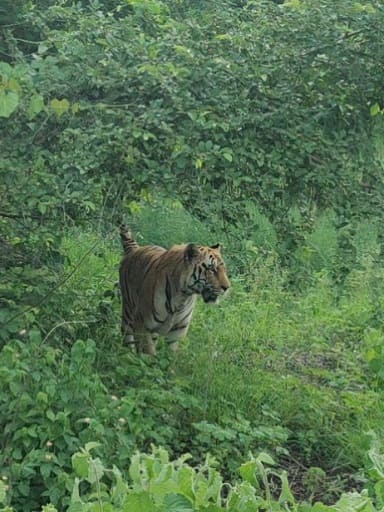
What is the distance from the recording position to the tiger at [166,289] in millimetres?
6480

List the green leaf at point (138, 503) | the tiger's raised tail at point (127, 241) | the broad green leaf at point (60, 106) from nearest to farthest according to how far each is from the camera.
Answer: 1. the green leaf at point (138, 503)
2. the broad green leaf at point (60, 106)
3. the tiger's raised tail at point (127, 241)

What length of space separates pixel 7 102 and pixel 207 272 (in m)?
2.92

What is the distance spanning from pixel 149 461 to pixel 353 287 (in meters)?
6.82

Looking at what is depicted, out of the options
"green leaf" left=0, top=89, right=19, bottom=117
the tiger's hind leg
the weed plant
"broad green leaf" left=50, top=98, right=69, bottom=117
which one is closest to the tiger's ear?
the weed plant

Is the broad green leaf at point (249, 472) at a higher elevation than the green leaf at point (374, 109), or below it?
higher

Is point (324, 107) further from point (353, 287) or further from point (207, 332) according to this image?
point (353, 287)

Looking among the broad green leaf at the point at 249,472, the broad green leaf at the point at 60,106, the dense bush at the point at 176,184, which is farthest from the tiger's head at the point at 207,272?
the broad green leaf at the point at 249,472

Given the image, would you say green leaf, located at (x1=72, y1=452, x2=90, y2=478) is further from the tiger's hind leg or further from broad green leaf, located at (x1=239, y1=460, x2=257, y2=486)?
the tiger's hind leg

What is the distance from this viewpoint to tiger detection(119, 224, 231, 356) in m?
6.48

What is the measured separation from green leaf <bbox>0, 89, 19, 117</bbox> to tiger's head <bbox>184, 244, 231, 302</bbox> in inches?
111

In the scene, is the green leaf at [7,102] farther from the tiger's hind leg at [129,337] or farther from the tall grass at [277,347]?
the tiger's hind leg at [129,337]

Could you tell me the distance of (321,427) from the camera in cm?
579

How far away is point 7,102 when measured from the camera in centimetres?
375

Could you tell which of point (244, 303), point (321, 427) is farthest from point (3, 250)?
point (244, 303)
